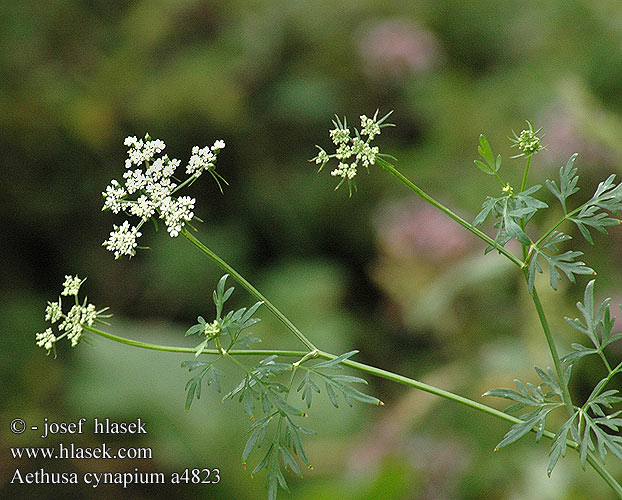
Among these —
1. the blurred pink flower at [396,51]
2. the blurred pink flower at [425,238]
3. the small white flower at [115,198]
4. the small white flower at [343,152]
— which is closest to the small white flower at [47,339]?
the small white flower at [115,198]

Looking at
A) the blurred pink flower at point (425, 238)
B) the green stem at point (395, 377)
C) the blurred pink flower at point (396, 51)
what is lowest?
the green stem at point (395, 377)

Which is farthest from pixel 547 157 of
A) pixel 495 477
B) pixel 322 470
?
pixel 322 470

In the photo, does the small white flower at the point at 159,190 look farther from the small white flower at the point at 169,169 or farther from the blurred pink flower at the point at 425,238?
the blurred pink flower at the point at 425,238

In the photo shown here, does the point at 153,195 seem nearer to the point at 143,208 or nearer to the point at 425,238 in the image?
the point at 143,208

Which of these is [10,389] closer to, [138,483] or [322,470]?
[138,483]

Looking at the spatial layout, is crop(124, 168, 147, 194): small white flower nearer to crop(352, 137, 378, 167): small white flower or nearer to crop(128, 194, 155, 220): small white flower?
crop(128, 194, 155, 220): small white flower

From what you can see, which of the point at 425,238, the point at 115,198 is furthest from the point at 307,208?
the point at 115,198

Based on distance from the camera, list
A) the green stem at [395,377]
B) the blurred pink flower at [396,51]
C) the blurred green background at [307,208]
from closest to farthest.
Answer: the green stem at [395,377]
the blurred green background at [307,208]
the blurred pink flower at [396,51]
